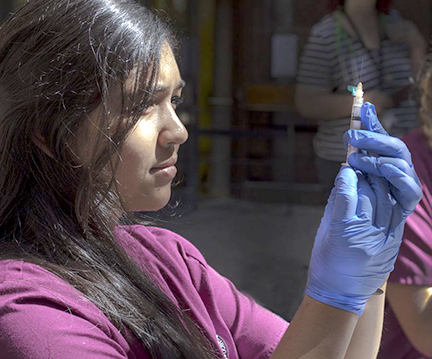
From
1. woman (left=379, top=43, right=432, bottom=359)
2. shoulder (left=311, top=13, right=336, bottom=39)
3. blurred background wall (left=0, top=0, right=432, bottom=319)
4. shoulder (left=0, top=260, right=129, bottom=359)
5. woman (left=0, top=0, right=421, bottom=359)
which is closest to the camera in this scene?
shoulder (left=0, top=260, right=129, bottom=359)

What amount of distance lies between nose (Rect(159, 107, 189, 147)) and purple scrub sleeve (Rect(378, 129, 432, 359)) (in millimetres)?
753

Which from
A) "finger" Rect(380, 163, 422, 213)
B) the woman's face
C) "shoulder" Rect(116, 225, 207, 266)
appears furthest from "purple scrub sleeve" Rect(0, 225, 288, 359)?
"finger" Rect(380, 163, 422, 213)

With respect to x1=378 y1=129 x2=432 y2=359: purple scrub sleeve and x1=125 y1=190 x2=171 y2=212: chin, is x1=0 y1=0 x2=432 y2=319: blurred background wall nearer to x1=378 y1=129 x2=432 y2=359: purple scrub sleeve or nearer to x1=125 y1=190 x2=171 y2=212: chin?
x1=378 y1=129 x2=432 y2=359: purple scrub sleeve

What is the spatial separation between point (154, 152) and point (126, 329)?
34cm

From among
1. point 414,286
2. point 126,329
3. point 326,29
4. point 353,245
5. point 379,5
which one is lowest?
point 414,286

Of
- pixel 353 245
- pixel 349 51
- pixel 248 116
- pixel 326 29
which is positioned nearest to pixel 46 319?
pixel 353 245

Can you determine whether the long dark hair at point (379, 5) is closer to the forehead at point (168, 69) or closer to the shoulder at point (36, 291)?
the forehead at point (168, 69)

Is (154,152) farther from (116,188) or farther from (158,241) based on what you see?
(158,241)

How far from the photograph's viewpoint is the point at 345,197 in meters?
1.20

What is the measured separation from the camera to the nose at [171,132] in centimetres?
129

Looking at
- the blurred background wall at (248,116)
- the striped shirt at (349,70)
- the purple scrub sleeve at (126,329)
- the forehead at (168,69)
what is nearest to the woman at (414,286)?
the purple scrub sleeve at (126,329)

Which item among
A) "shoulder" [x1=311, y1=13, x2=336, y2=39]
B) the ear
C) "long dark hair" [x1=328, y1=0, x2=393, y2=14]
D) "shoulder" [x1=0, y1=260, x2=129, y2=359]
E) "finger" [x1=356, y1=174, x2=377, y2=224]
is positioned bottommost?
"shoulder" [x1=0, y1=260, x2=129, y2=359]

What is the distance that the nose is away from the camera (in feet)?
4.23

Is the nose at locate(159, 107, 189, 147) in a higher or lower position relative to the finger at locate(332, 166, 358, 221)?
higher
